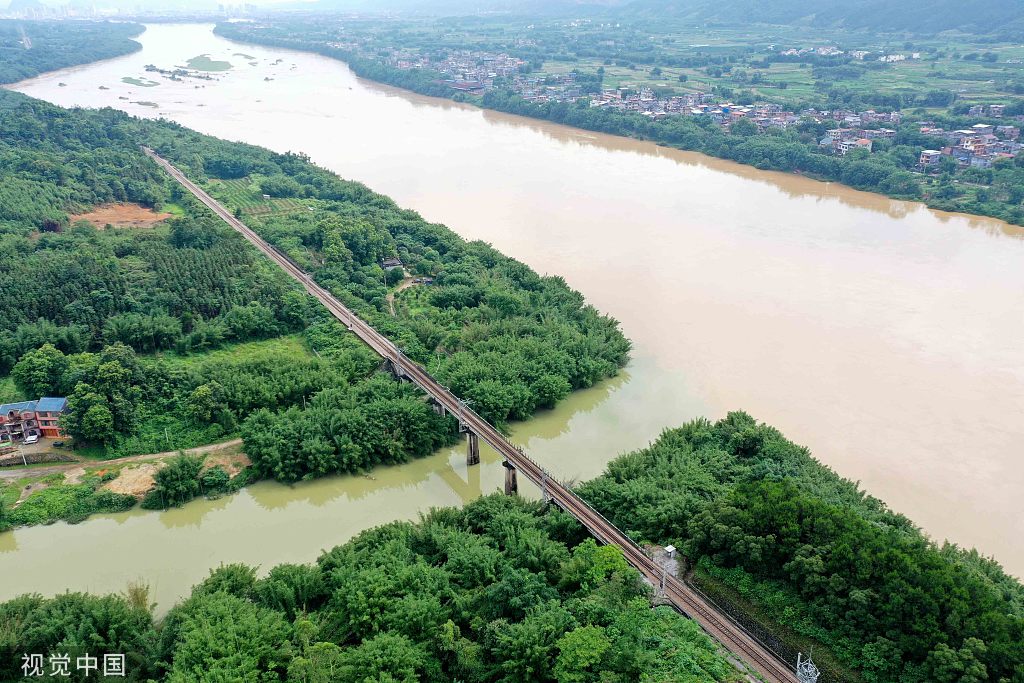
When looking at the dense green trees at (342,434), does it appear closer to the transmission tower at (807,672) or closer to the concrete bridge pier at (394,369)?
the concrete bridge pier at (394,369)

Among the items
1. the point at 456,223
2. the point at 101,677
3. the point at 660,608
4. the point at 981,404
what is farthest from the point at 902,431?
the point at 456,223

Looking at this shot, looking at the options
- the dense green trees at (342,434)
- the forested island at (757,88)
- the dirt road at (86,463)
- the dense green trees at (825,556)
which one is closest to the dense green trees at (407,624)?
the dense green trees at (825,556)

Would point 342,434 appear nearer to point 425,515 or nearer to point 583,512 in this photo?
point 425,515

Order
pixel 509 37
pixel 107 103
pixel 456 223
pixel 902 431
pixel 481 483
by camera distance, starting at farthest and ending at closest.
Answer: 1. pixel 509 37
2. pixel 107 103
3. pixel 456 223
4. pixel 902 431
5. pixel 481 483

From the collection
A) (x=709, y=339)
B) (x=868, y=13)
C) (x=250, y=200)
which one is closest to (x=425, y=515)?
(x=709, y=339)

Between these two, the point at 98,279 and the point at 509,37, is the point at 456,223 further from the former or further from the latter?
the point at 509,37

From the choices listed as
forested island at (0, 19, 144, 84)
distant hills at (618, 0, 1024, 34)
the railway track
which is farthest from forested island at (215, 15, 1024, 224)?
the railway track
